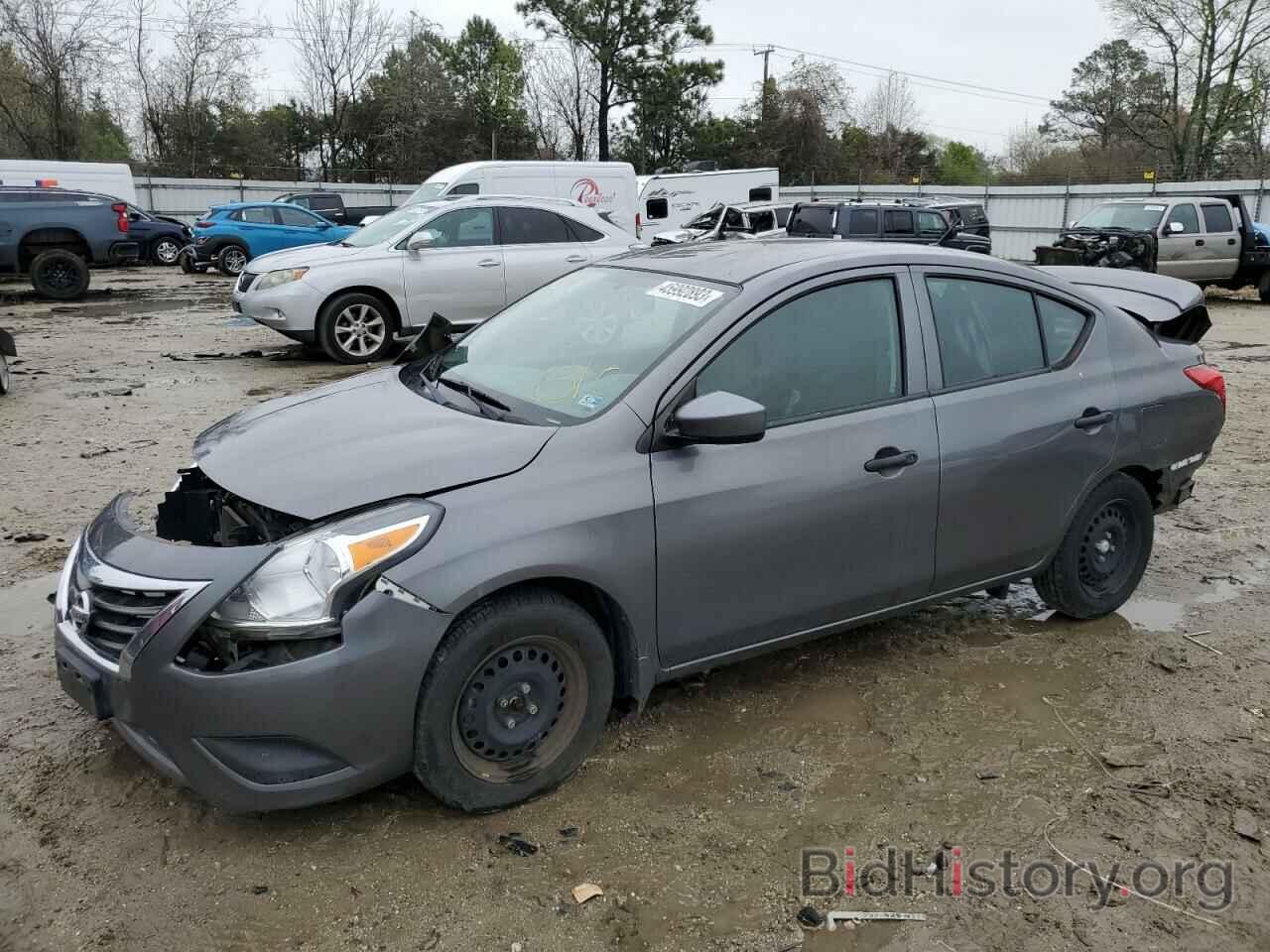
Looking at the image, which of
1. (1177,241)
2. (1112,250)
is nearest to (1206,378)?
(1112,250)

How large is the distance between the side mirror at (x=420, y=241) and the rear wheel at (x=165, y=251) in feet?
56.1

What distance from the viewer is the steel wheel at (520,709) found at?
2955mm

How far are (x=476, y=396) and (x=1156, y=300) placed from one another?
3.51 meters

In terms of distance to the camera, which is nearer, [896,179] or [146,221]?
[146,221]

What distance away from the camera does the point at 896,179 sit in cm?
4638

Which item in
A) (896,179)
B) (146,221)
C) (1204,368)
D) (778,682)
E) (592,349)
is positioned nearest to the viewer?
(592,349)

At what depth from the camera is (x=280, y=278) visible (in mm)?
10648

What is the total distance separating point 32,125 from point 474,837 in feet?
139

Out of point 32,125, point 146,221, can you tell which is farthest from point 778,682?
point 32,125

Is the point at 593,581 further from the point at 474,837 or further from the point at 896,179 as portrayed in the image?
the point at 896,179

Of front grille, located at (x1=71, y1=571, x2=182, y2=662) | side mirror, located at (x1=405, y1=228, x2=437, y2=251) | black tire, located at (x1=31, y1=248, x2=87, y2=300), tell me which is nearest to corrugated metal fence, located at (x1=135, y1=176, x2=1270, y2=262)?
black tire, located at (x1=31, y1=248, x2=87, y2=300)

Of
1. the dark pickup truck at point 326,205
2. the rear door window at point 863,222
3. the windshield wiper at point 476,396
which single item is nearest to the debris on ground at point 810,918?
the windshield wiper at point 476,396

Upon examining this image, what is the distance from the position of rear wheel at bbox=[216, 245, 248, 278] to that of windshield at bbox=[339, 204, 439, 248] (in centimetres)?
1216

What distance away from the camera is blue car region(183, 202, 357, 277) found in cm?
2223
